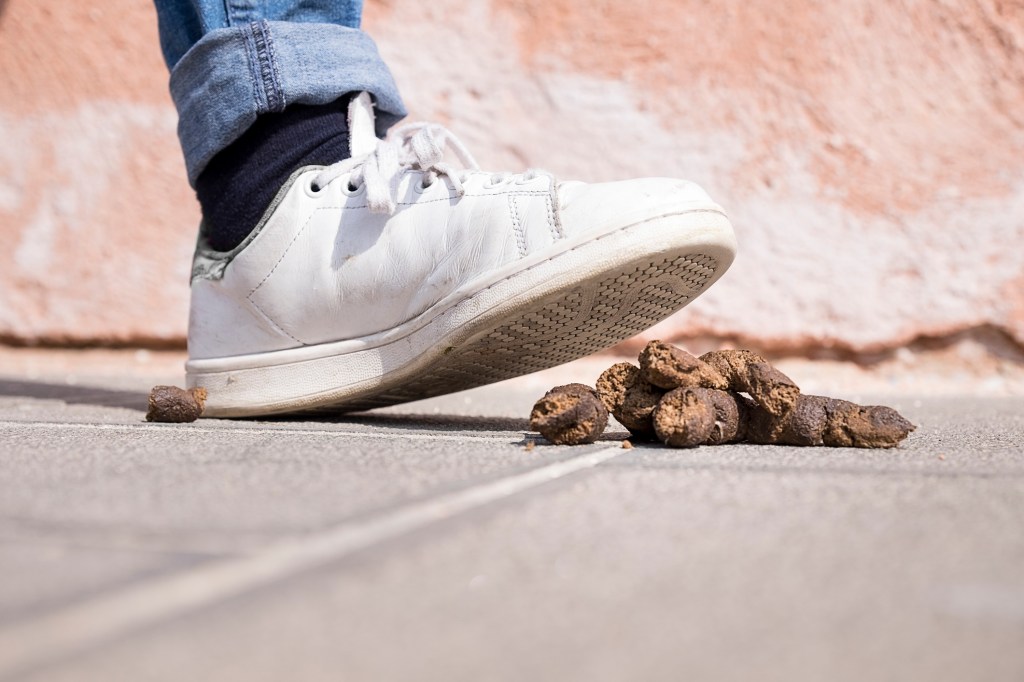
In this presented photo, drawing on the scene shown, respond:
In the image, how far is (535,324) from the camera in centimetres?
92

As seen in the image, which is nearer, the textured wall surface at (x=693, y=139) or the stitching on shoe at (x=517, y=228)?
the stitching on shoe at (x=517, y=228)

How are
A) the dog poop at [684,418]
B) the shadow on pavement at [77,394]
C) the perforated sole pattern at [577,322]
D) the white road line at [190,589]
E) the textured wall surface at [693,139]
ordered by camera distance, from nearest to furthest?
1. the white road line at [190,589]
2. the dog poop at [684,418]
3. the perforated sole pattern at [577,322]
4. the shadow on pavement at [77,394]
5. the textured wall surface at [693,139]

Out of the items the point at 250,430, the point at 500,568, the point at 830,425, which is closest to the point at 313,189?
the point at 250,430

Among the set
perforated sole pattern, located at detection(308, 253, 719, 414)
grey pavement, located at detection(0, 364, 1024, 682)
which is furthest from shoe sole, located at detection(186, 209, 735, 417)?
grey pavement, located at detection(0, 364, 1024, 682)

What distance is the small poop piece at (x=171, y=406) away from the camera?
101 cm

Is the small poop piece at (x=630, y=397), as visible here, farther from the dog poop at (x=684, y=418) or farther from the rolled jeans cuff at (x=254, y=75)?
the rolled jeans cuff at (x=254, y=75)

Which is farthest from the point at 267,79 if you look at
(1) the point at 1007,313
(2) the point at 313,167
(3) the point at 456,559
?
(1) the point at 1007,313

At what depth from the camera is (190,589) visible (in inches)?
13.7

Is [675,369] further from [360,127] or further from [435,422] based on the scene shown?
[360,127]

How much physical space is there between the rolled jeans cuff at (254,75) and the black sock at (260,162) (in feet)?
0.09

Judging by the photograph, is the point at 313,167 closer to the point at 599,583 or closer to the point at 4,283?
the point at 599,583

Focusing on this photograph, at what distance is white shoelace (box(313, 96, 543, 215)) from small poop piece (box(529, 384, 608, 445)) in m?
0.28

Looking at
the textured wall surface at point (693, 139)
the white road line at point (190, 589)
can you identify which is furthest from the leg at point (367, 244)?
the textured wall surface at point (693, 139)

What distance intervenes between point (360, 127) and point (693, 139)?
1221 millimetres
